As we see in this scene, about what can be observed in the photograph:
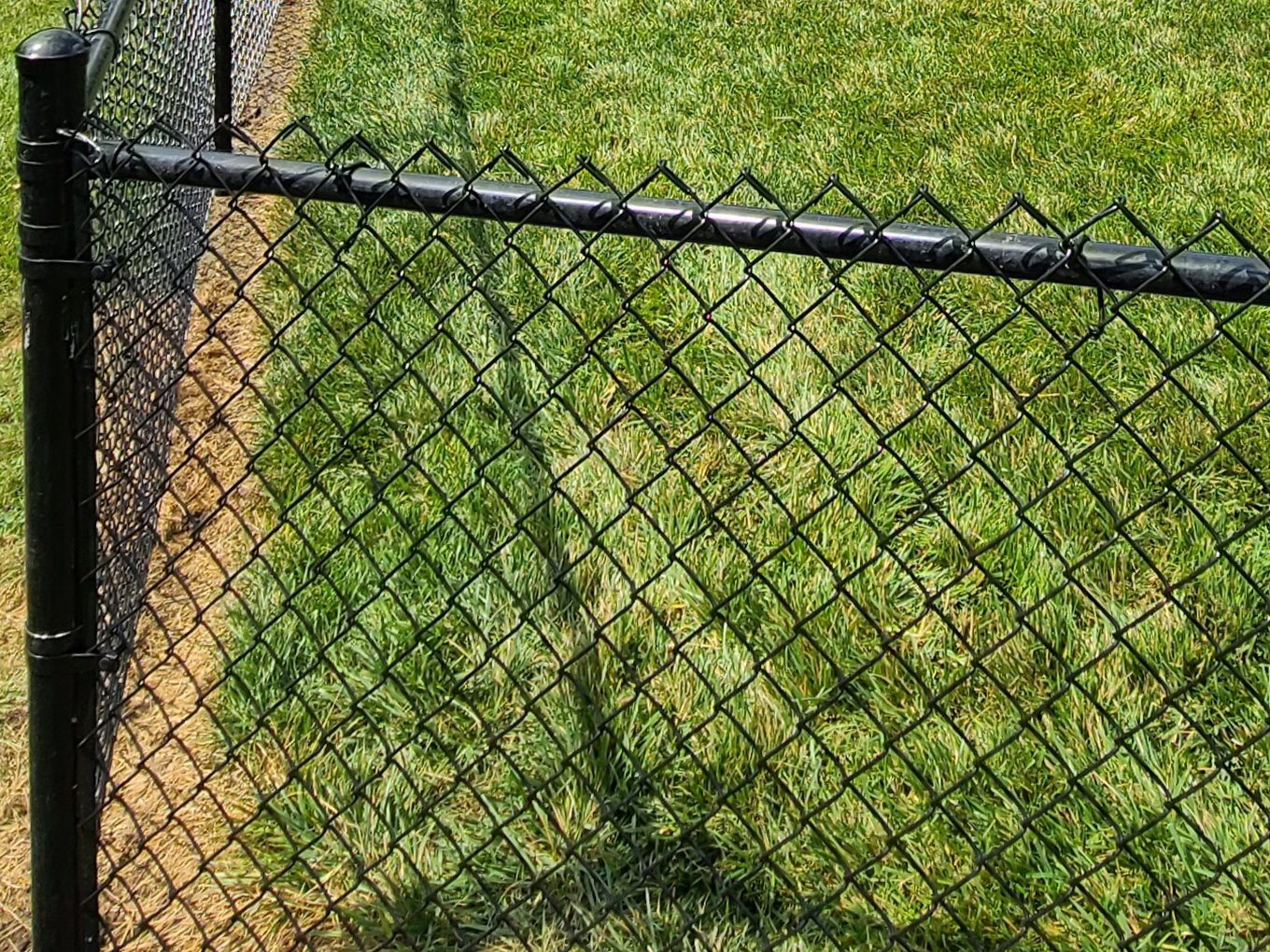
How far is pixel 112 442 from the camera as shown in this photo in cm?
254

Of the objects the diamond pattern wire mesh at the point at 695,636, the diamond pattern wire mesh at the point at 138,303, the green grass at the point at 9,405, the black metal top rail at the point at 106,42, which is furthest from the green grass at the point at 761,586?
the green grass at the point at 9,405

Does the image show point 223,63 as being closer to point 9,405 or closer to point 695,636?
point 9,405

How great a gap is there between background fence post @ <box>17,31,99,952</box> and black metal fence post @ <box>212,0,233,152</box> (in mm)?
2986

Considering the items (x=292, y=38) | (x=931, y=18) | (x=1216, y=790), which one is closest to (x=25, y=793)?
(x=1216, y=790)

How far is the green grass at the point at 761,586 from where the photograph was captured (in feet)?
7.64

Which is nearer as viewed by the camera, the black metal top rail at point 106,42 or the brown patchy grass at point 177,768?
the black metal top rail at point 106,42

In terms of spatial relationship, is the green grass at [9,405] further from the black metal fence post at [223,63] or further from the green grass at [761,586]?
the black metal fence post at [223,63]

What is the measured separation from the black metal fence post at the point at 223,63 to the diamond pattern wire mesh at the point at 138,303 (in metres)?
0.60

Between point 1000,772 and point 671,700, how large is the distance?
0.69 m

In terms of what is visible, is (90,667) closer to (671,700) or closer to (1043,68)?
(671,700)

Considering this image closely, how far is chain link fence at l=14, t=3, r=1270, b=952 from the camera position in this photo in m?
1.95

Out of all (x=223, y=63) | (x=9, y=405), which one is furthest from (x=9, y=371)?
(x=223, y=63)

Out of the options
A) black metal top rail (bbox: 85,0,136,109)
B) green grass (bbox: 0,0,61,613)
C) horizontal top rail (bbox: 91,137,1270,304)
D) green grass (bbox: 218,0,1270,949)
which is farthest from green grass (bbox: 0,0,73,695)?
horizontal top rail (bbox: 91,137,1270,304)

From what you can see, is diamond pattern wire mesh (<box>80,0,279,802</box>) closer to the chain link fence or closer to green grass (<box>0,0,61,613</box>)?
the chain link fence
